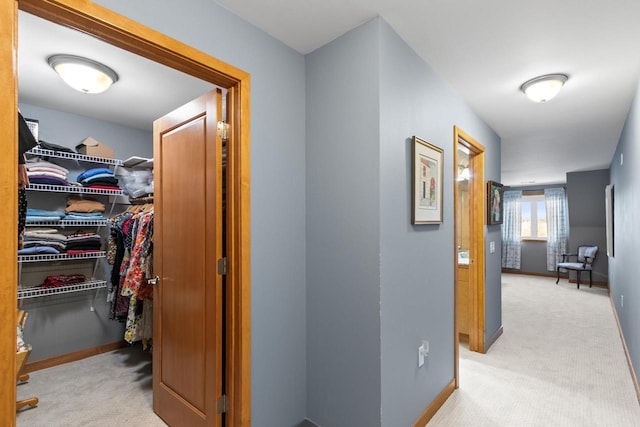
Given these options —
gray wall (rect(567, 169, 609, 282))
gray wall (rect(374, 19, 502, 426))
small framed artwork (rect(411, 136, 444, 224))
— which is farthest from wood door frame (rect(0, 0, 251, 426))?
gray wall (rect(567, 169, 609, 282))

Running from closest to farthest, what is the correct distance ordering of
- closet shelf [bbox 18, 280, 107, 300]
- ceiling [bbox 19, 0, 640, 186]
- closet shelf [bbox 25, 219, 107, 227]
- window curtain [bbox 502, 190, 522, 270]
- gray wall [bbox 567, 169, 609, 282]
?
ceiling [bbox 19, 0, 640, 186] → closet shelf [bbox 18, 280, 107, 300] → closet shelf [bbox 25, 219, 107, 227] → gray wall [bbox 567, 169, 609, 282] → window curtain [bbox 502, 190, 522, 270]

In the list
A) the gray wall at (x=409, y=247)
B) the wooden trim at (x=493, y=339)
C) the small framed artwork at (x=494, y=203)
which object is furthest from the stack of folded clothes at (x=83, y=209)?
the wooden trim at (x=493, y=339)

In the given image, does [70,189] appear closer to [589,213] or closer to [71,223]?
[71,223]

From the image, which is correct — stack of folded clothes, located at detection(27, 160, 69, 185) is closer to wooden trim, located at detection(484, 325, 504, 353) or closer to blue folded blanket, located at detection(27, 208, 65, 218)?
blue folded blanket, located at detection(27, 208, 65, 218)

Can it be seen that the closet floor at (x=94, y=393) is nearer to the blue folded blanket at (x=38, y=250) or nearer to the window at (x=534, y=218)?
the blue folded blanket at (x=38, y=250)

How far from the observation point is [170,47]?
1.35 meters

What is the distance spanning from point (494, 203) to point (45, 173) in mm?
4246

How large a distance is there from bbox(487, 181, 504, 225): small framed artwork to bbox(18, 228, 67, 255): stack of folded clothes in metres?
4.01

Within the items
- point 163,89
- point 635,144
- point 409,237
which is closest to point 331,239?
point 409,237

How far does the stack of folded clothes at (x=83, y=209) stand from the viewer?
2.88 metres

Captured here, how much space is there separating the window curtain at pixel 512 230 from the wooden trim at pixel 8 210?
376 inches

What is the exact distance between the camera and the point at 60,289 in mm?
2762

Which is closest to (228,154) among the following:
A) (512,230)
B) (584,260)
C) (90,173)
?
(90,173)

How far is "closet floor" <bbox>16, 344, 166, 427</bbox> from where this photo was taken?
2.13 meters
